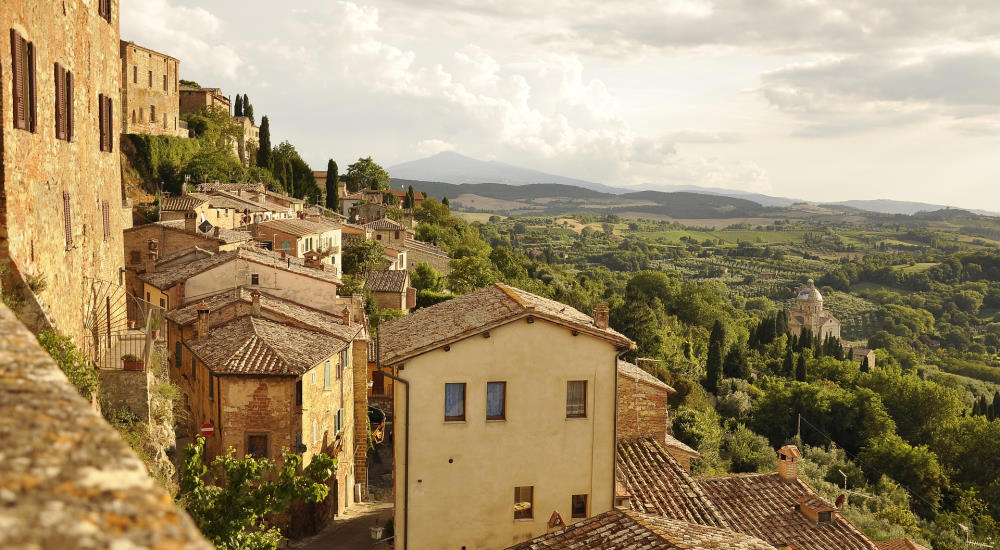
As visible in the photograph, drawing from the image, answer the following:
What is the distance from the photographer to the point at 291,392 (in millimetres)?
23281

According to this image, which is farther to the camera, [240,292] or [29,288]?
[240,292]

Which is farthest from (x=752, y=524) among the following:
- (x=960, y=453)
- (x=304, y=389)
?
(x=960, y=453)

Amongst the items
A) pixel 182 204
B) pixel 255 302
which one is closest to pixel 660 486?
pixel 255 302

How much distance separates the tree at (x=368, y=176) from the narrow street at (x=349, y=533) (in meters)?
89.4

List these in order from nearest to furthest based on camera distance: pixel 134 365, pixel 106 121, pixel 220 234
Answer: pixel 134 365 < pixel 106 121 < pixel 220 234

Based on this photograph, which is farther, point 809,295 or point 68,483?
point 809,295

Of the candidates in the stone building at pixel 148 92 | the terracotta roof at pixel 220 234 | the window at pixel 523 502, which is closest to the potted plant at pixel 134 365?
the window at pixel 523 502

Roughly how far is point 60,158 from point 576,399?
39.5 ft

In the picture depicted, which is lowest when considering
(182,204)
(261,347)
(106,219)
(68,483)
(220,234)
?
(261,347)

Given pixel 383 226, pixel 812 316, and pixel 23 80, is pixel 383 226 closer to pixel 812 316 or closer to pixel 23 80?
pixel 23 80

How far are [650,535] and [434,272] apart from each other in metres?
53.6

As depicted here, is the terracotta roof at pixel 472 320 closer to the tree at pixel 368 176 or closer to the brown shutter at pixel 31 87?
the brown shutter at pixel 31 87

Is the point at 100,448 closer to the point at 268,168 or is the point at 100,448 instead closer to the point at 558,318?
the point at 558,318

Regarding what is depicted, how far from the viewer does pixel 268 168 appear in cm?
8612
